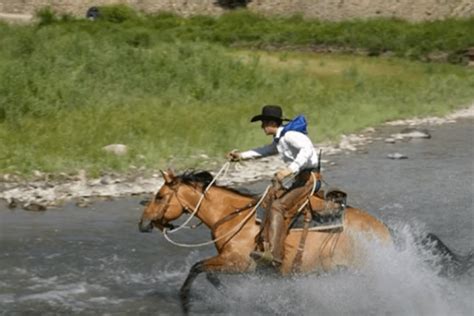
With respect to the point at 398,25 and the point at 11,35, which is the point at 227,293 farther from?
the point at 398,25

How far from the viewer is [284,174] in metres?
11.9

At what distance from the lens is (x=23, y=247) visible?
643 inches

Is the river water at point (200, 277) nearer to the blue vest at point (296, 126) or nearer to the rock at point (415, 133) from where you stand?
the blue vest at point (296, 126)

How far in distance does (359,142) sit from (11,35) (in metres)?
16.8

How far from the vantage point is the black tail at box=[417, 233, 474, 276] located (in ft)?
41.2

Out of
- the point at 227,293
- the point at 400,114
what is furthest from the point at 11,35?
the point at 227,293

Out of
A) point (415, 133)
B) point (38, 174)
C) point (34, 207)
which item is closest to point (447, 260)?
point (34, 207)

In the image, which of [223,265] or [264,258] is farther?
[223,265]

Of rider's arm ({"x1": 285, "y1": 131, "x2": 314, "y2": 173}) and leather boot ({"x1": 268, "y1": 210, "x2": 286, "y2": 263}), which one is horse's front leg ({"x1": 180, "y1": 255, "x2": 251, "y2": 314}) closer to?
leather boot ({"x1": 268, "y1": 210, "x2": 286, "y2": 263})

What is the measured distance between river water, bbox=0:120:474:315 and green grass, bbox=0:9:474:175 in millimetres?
3702

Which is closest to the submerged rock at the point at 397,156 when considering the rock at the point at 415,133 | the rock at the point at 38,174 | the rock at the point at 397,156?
the rock at the point at 397,156

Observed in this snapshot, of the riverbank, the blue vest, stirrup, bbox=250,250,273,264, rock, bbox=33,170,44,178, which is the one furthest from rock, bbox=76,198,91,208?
the blue vest

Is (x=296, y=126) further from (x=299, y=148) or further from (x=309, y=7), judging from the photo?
(x=309, y=7)

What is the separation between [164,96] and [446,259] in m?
19.9
